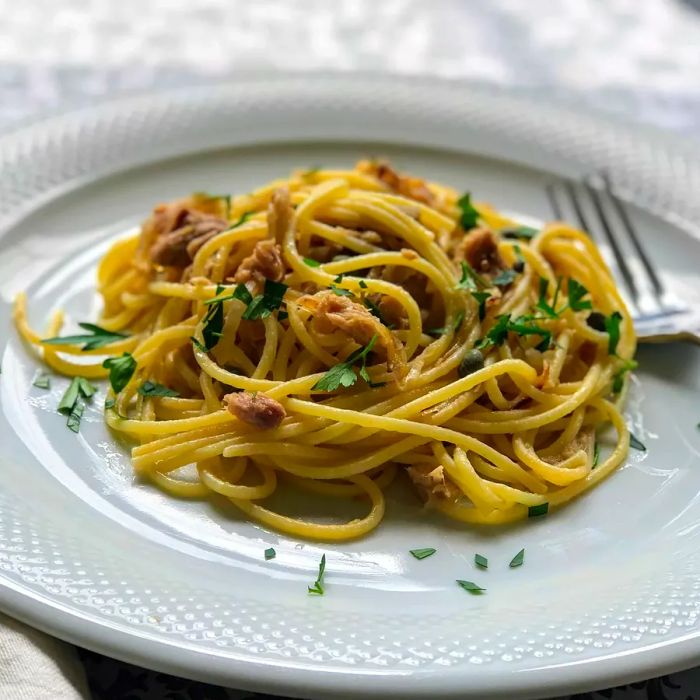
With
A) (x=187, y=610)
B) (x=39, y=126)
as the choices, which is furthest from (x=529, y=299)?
(x=39, y=126)

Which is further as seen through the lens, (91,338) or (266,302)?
(91,338)

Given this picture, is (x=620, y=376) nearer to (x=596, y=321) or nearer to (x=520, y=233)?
(x=596, y=321)

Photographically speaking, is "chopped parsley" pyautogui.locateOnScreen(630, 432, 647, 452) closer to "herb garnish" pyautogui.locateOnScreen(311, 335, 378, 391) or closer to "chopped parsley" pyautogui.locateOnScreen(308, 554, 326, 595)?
"herb garnish" pyautogui.locateOnScreen(311, 335, 378, 391)

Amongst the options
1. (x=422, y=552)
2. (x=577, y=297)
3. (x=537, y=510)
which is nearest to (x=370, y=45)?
(x=577, y=297)

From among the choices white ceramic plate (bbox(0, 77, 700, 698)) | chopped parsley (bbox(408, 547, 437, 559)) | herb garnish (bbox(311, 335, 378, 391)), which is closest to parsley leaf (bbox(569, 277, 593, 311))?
white ceramic plate (bbox(0, 77, 700, 698))

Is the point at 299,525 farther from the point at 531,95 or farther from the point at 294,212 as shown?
the point at 531,95

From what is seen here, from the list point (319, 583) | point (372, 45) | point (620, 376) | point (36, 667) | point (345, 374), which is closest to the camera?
point (36, 667)
